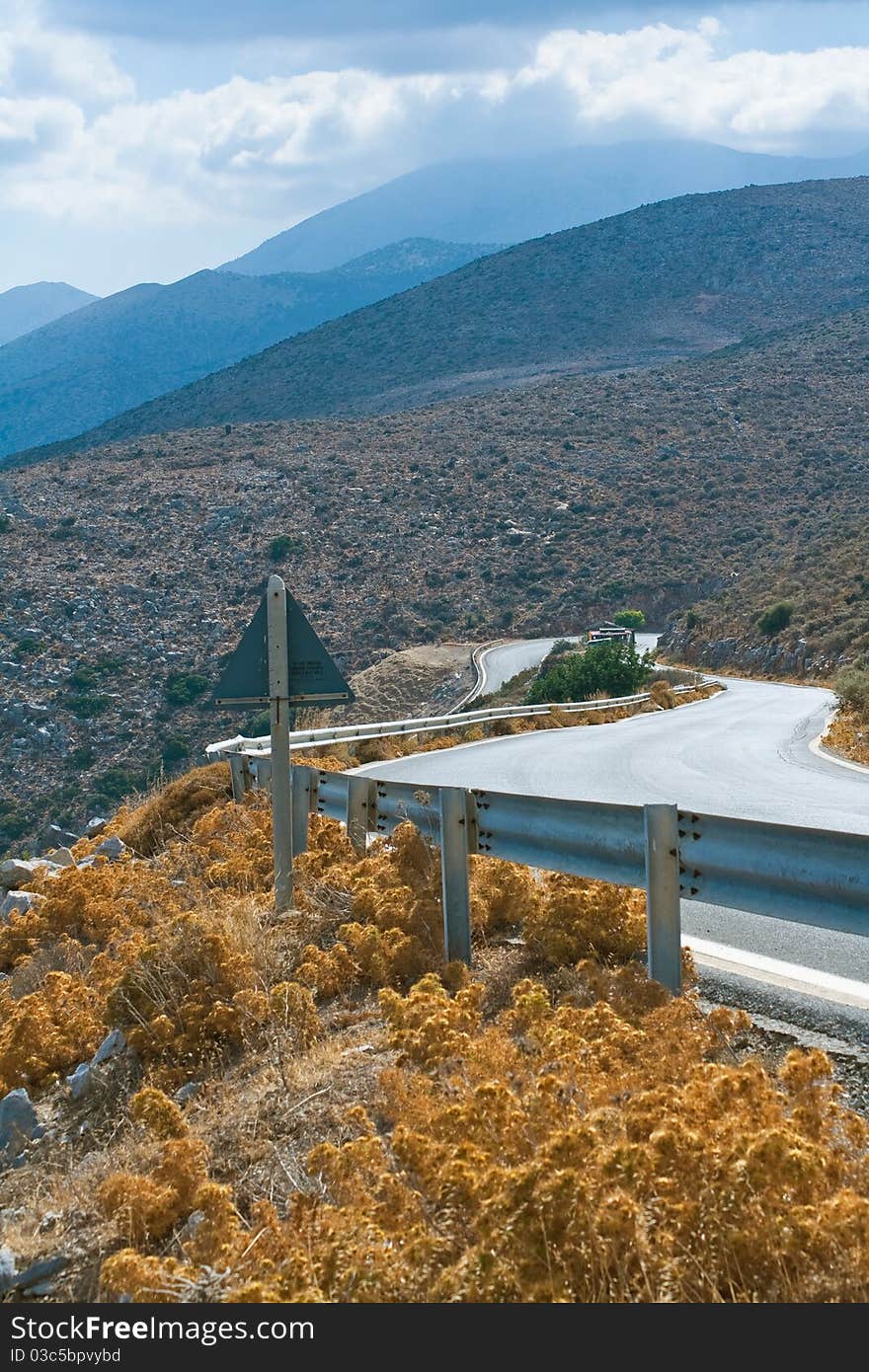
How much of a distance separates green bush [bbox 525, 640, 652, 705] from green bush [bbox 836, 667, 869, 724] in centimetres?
792

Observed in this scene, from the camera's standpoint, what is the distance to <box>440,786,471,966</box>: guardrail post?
21.3ft

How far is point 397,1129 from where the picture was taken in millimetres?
4051

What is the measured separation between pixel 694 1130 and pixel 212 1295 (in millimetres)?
1394

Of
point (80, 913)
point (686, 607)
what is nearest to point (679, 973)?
point (80, 913)

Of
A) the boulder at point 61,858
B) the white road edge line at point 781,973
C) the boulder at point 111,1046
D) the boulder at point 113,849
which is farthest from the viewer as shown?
the boulder at point 61,858

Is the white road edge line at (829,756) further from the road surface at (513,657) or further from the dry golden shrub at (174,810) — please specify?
the road surface at (513,657)

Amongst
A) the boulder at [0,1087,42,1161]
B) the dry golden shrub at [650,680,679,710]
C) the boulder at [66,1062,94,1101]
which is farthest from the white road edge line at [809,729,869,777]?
the boulder at [0,1087,42,1161]

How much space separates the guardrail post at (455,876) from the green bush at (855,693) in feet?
64.6

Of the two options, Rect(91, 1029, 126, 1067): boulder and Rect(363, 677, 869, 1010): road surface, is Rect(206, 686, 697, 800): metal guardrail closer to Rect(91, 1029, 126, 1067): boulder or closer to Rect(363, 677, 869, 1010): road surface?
Rect(363, 677, 869, 1010): road surface

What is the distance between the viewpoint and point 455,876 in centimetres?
652

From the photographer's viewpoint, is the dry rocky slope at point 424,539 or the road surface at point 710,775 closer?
the road surface at point 710,775

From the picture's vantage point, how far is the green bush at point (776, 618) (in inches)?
1945

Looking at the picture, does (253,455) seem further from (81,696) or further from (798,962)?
(798,962)

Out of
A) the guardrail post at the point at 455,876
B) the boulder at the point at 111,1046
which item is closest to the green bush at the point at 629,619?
the guardrail post at the point at 455,876
